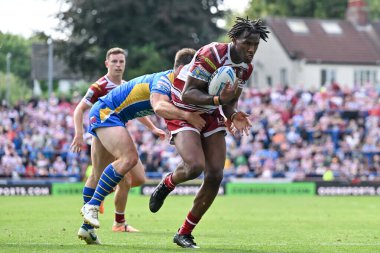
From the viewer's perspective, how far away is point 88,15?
Answer: 54.6 metres

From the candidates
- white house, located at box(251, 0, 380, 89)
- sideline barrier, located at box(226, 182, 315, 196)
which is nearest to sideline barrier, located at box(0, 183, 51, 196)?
sideline barrier, located at box(226, 182, 315, 196)

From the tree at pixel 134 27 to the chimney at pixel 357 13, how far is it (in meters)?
17.9

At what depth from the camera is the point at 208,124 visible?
11.5m

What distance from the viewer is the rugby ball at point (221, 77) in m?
11.0

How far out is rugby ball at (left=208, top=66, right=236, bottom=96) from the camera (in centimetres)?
1102

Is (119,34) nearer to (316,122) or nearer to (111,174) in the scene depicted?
(316,122)

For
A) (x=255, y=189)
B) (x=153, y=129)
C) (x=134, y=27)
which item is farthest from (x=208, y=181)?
(x=134, y=27)

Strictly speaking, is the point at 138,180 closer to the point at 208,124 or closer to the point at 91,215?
the point at 91,215

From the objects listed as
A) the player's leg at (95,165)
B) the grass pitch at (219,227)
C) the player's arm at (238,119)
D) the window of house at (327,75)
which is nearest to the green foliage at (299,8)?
the window of house at (327,75)

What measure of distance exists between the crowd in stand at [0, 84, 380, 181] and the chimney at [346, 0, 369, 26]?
33590 mm

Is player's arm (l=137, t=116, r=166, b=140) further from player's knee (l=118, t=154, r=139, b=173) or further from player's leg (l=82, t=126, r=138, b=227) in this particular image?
player's knee (l=118, t=154, r=139, b=173)

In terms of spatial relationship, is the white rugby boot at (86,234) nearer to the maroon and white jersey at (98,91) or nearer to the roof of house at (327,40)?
the maroon and white jersey at (98,91)

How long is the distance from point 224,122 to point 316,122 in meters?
25.7

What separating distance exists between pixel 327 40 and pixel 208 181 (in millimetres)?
58404
